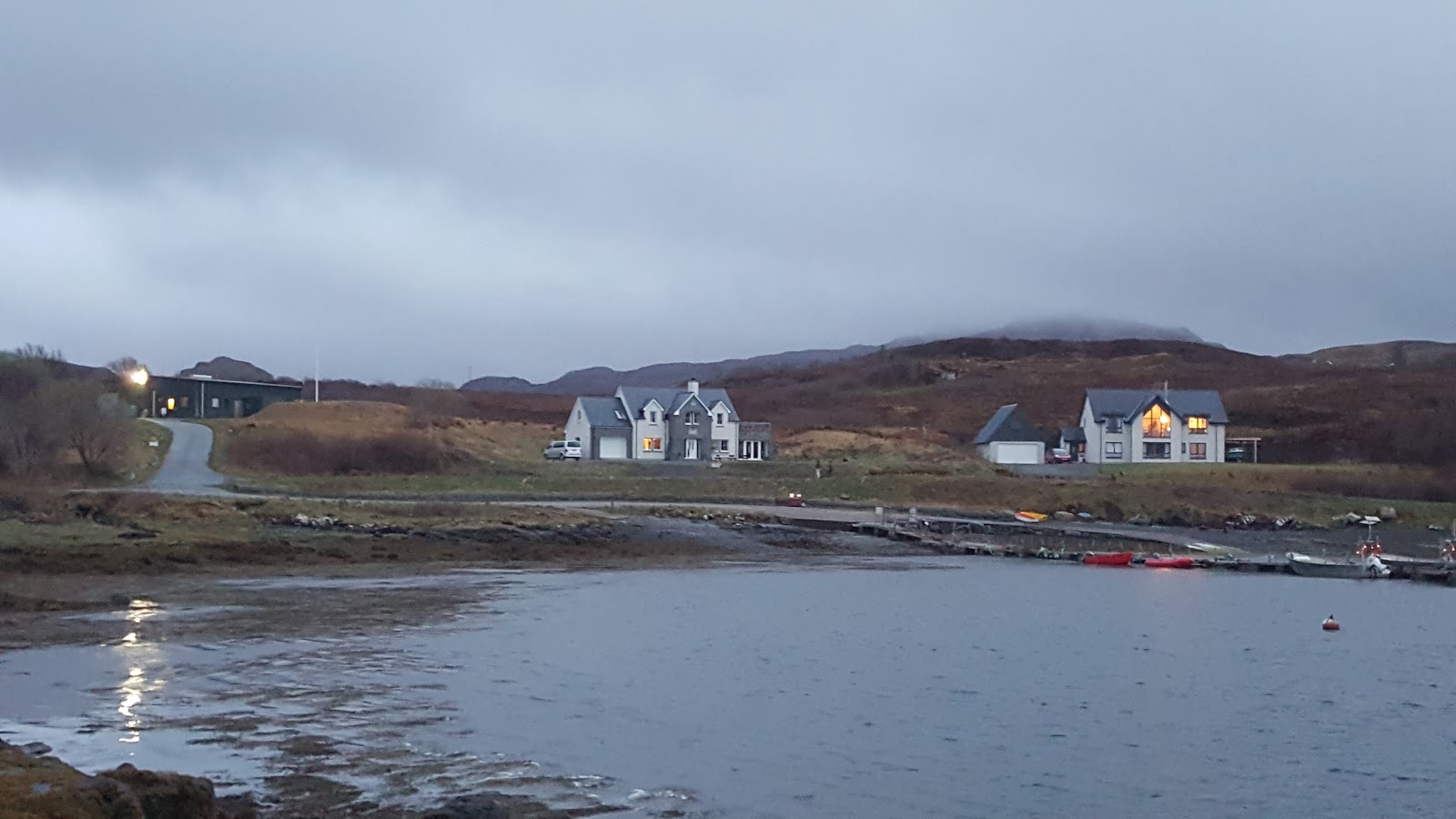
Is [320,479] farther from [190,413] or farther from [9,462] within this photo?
[190,413]

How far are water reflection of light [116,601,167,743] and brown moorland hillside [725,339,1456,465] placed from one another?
79362mm

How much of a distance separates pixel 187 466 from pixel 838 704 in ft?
161

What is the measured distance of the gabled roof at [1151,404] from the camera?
93125mm

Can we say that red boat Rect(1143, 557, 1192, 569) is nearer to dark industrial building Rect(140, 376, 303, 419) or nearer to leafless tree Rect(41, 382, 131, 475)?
leafless tree Rect(41, 382, 131, 475)

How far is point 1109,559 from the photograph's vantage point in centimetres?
5241

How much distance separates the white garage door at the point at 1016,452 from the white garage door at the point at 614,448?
2393 cm

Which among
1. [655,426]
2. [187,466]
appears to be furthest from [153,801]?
[655,426]

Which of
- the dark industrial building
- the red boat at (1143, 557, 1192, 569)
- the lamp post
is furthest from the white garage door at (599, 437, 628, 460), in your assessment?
the red boat at (1143, 557, 1192, 569)

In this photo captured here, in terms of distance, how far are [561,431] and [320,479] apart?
37471 mm

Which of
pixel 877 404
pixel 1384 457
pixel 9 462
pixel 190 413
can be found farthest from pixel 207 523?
pixel 877 404

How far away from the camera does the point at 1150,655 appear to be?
97.0ft

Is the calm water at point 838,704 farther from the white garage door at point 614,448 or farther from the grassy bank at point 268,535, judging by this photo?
the white garage door at point 614,448

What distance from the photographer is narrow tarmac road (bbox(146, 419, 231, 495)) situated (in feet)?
181

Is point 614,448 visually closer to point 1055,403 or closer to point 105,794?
point 105,794
